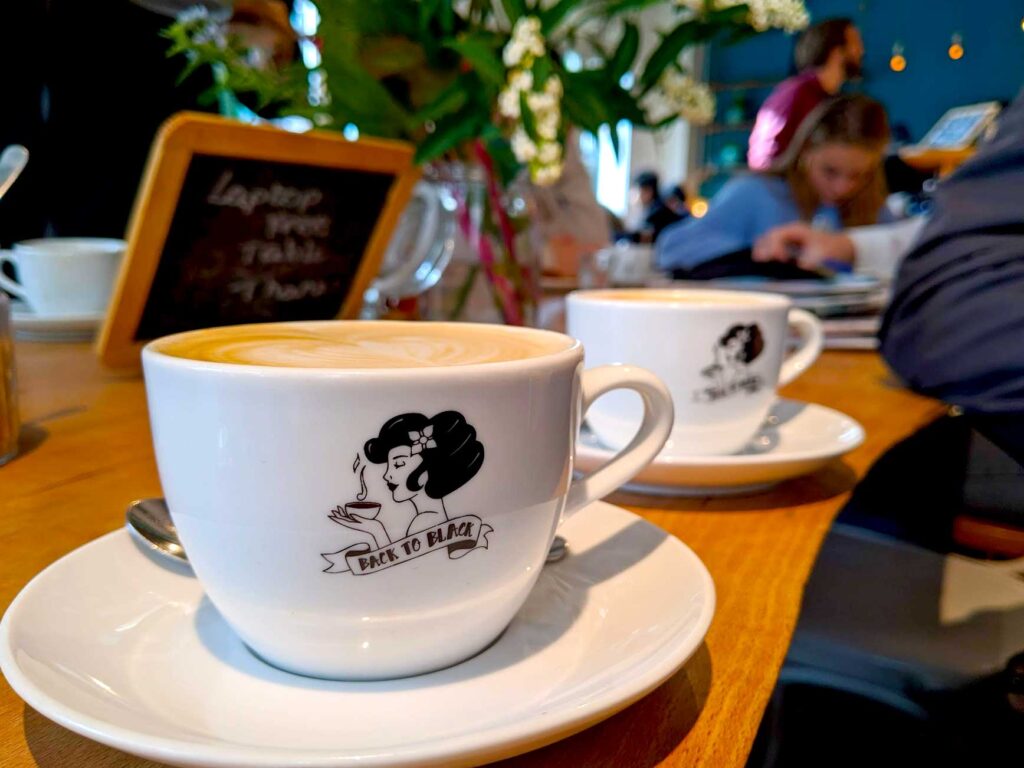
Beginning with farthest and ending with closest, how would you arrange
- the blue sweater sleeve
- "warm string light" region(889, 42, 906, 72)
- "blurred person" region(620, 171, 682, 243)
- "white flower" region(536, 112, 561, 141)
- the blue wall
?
"blurred person" region(620, 171, 682, 243) < "warm string light" region(889, 42, 906, 72) < the blue wall < the blue sweater sleeve < "white flower" region(536, 112, 561, 141)

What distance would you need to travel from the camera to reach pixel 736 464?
559 millimetres

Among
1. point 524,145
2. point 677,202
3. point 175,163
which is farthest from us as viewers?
point 677,202

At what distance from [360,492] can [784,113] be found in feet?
8.50

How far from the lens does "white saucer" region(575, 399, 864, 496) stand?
1.84ft

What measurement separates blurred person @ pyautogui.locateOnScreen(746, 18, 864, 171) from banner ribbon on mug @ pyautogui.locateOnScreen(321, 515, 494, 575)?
2186mm

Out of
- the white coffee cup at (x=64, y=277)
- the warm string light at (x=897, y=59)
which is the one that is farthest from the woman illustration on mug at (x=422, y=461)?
the warm string light at (x=897, y=59)

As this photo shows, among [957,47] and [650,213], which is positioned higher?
[957,47]

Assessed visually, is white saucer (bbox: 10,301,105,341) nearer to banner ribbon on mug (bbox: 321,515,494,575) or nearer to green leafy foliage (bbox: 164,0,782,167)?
green leafy foliage (bbox: 164,0,782,167)

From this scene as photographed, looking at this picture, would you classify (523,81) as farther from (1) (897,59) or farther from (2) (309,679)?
(1) (897,59)

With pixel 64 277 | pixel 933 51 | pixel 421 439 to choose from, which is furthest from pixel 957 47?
pixel 421 439

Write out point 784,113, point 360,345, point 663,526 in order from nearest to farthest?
point 360,345
point 663,526
point 784,113

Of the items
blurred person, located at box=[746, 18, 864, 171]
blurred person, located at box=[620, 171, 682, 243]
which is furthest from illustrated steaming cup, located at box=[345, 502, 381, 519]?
blurred person, located at box=[620, 171, 682, 243]

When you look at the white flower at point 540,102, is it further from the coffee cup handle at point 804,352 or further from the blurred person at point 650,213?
the blurred person at point 650,213

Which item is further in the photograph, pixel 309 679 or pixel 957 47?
pixel 957 47
